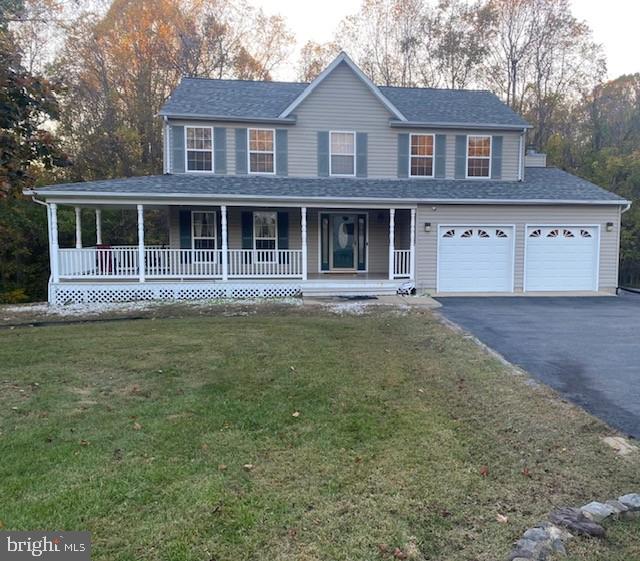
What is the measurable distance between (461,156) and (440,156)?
738 mm

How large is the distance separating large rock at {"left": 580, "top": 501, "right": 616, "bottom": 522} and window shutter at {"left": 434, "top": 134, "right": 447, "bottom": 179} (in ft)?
45.5

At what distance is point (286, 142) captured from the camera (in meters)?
15.2

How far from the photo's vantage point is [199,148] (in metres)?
15.0

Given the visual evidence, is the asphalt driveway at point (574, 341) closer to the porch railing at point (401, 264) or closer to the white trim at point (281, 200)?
the porch railing at point (401, 264)

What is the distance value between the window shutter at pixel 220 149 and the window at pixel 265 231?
186 cm

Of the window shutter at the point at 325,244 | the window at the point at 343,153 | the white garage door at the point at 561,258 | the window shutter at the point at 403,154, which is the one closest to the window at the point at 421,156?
the window shutter at the point at 403,154

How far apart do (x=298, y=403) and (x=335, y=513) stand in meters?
2.06

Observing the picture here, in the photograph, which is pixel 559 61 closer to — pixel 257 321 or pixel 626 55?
pixel 626 55

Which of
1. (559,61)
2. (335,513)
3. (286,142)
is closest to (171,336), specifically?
(335,513)

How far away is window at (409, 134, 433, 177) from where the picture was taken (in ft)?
51.6

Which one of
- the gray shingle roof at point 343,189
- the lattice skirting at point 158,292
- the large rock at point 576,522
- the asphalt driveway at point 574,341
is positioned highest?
the gray shingle roof at point 343,189

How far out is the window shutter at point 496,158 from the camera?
628 inches

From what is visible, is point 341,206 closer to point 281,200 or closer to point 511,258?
point 281,200

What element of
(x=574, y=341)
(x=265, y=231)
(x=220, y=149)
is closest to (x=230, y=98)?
(x=220, y=149)
